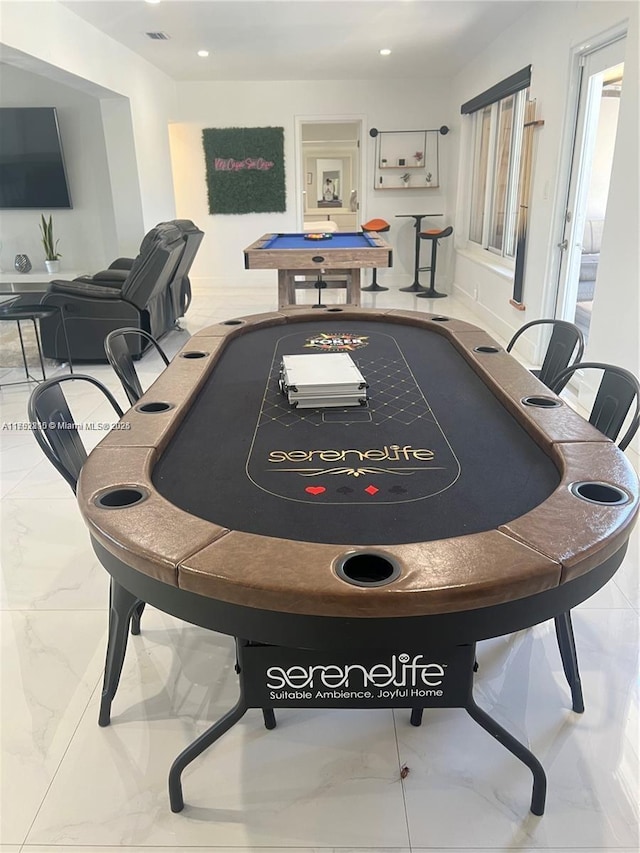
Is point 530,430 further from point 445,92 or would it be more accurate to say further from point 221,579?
point 445,92

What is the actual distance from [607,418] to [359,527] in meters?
1.18

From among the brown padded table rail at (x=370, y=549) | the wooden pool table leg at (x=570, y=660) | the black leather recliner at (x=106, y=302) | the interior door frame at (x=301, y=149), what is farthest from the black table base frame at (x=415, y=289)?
the brown padded table rail at (x=370, y=549)

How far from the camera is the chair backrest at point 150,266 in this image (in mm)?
4832

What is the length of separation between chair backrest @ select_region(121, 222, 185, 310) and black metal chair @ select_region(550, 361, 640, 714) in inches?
139

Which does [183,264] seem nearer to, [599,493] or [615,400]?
[615,400]

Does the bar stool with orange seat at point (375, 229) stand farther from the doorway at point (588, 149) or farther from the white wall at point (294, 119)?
the doorway at point (588, 149)

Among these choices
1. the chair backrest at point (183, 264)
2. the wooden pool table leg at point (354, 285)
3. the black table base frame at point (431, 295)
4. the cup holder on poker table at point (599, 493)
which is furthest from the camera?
the black table base frame at point (431, 295)

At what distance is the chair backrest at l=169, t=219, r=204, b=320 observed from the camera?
5.68 metres

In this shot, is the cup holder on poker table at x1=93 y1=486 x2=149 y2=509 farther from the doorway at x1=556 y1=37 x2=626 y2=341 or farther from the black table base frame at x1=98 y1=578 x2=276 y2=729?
the doorway at x1=556 y1=37 x2=626 y2=341

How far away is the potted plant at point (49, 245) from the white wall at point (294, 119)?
5.94 feet

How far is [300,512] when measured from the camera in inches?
52.9

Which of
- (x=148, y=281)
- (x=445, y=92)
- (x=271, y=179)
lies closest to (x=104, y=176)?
(x=271, y=179)

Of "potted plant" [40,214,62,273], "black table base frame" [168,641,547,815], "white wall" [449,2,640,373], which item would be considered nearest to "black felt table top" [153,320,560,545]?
"black table base frame" [168,641,547,815]

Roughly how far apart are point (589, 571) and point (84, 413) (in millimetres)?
3713
